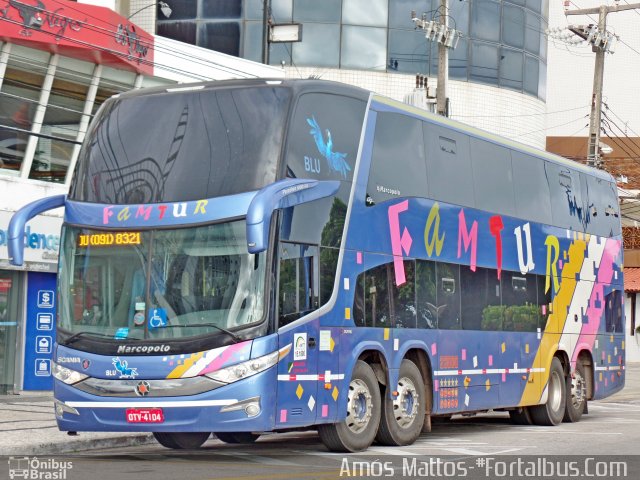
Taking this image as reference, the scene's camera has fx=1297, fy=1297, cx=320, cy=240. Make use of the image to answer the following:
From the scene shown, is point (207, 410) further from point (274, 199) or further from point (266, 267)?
point (274, 199)

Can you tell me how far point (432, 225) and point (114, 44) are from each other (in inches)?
390

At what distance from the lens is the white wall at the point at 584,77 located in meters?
65.4

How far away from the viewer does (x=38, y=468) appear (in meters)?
13.1

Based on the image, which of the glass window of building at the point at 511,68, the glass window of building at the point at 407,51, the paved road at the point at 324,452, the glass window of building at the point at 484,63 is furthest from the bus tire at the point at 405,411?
the glass window of building at the point at 511,68

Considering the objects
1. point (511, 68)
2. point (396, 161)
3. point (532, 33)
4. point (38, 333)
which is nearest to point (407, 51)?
point (511, 68)

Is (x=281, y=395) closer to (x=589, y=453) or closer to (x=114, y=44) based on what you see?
(x=589, y=453)

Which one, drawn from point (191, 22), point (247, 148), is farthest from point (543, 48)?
point (247, 148)

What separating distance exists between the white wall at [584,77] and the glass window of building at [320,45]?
87.9 feet

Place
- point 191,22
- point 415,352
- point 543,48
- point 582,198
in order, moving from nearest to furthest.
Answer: point 415,352 < point 582,198 < point 191,22 < point 543,48

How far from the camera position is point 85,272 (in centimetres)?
1448

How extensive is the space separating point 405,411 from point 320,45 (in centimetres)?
2517

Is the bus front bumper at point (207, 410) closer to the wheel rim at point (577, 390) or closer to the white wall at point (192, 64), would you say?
the wheel rim at point (577, 390)

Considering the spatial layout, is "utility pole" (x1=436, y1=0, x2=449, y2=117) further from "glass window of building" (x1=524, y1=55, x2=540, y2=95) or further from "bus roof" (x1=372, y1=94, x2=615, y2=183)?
"glass window of building" (x1=524, y1=55, x2=540, y2=95)

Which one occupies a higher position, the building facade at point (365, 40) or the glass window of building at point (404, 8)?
the glass window of building at point (404, 8)
